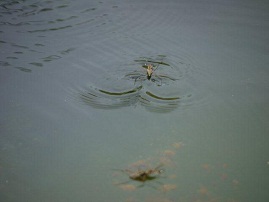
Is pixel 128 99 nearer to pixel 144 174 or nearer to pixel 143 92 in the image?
Answer: pixel 143 92

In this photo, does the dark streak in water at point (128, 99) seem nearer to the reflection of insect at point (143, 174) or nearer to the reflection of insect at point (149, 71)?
the reflection of insect at point (149, 71)

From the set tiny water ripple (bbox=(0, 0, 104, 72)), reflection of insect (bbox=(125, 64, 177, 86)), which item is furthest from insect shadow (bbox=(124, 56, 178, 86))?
tiny water ripple (bbox=(0, 0, 104, 72))

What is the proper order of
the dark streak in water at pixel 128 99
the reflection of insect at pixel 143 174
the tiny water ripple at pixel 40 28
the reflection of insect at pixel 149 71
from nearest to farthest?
the reflection of insect at pixel 143 174 → the dark streak in water at pixel 128 99 → the reflection of insect at pixel 149 71 → the tiny water ripple at pixel 40 28

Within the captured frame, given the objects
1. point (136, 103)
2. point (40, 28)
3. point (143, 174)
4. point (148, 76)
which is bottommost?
point (143, 174)

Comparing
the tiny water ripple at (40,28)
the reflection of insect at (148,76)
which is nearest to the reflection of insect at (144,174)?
the reflection of insect at (148,76)

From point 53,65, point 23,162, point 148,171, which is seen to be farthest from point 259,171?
point 53,65

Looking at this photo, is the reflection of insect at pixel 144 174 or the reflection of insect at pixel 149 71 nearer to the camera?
the reflection of insect at pixel 144 174

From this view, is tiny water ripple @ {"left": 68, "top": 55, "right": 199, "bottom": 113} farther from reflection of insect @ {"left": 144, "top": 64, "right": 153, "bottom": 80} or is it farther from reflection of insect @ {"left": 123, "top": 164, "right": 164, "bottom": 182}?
reflection of insect @ {"left": 123, "top": 164, "right": 164, "bottom": 182}

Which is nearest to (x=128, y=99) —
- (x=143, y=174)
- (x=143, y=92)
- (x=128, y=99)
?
(x=128, y=99)

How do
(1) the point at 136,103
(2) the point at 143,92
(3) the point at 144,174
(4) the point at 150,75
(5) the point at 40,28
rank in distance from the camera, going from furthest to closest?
1. (5) the point at 40,28
2. (4) the point at 150,75
3. (2) the point at 143,92
4. (1) the point at 136,103
5. (3) the point at 144,174
